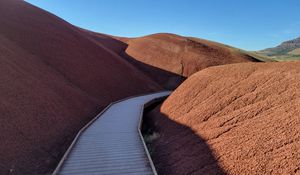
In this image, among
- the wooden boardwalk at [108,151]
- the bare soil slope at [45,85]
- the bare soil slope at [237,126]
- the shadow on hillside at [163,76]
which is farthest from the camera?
the shadow on hillside at [163,76]

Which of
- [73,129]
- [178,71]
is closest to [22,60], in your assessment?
[73,129]

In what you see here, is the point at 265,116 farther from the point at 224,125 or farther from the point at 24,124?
the point at 24,124

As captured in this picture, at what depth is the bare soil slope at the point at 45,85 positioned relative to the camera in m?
12.6

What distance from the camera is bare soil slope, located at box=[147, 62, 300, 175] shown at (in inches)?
358

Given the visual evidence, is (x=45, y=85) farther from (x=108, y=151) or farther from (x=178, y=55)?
(x=178, y=55)

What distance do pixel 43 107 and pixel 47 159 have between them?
5713 mm

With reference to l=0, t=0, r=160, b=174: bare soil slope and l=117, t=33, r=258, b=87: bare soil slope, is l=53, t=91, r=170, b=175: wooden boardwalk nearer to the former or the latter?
l=0, t=0, r=160, b=174: bare soil slope

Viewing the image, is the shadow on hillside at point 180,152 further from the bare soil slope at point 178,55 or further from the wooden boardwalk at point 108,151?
the bare soil slope at point 178,55

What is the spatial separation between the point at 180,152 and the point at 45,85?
12.6 m

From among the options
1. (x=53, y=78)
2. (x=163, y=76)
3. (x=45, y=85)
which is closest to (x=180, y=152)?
(x=45, y=85)

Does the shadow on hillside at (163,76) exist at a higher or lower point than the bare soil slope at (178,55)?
lower

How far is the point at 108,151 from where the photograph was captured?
41.1 ft

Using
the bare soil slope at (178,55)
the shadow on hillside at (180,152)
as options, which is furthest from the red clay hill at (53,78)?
the shadow on hillside at (180,152)

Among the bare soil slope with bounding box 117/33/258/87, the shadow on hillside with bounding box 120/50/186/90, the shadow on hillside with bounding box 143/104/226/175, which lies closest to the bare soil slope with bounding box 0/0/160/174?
the shadow on hillside with bounding box 143/104/226/175
